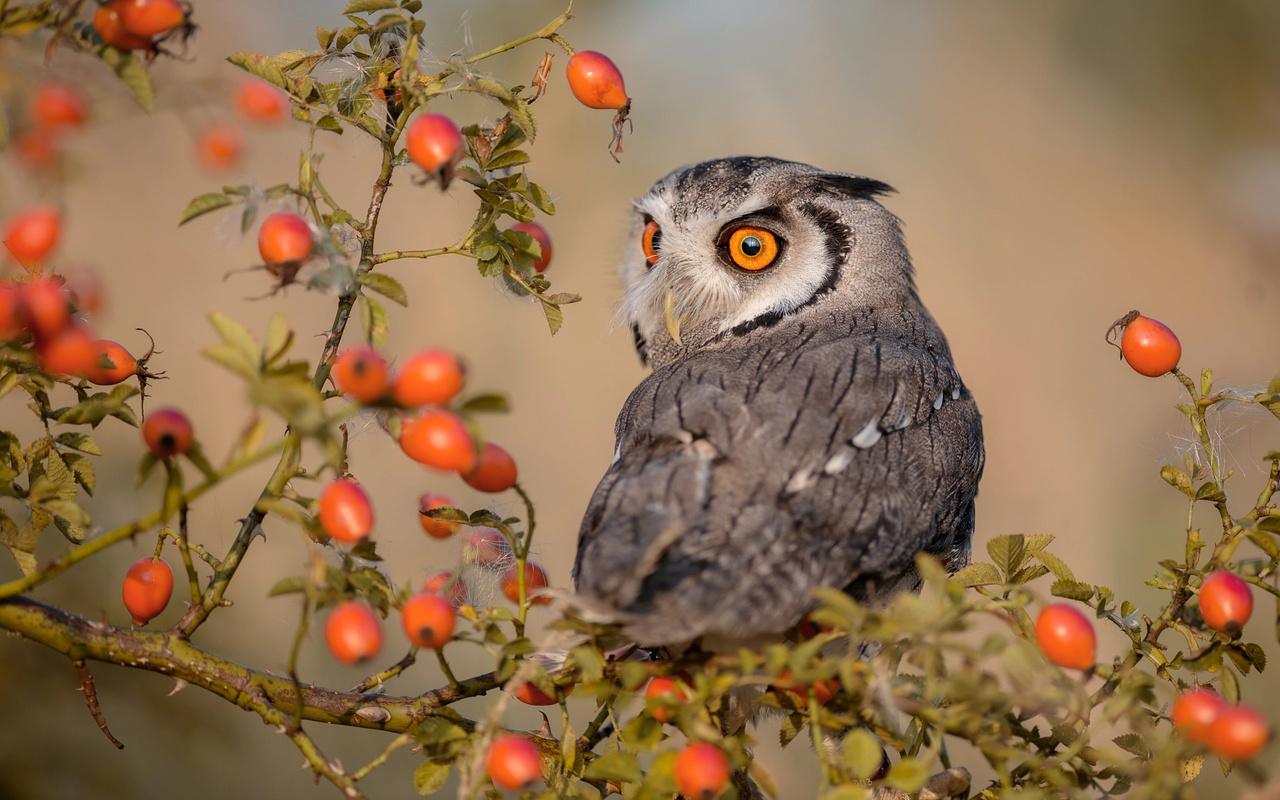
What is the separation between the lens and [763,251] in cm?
207

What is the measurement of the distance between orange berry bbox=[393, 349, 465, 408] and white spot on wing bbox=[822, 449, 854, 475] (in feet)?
2.40

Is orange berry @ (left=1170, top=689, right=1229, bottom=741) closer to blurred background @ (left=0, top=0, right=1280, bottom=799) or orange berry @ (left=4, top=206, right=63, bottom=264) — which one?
orange berry @ (left=4, top=206, right=63, bottom=264)

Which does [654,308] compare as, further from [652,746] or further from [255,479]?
[255,479]

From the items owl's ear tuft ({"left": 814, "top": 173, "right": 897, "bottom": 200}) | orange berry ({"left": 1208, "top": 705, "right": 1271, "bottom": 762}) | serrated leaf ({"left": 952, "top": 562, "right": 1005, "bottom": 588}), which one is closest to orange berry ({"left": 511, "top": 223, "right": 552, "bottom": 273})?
serrated leaf ({"left": 952, "top": 562, "right": 1005, "bottom": 588})

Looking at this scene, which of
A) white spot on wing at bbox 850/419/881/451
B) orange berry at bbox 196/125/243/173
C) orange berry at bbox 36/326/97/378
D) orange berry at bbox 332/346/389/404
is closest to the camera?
orange berry at bbox 332/346/389/404

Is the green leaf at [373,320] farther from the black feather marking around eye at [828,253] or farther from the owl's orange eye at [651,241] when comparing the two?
the owl's orange eye at [651,241]

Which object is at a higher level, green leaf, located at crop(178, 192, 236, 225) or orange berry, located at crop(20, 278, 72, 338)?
green leaf, located at crop(178, 192, 236, 225)

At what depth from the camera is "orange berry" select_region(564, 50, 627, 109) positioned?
1311 millimetres

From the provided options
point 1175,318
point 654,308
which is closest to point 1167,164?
point 1175,318

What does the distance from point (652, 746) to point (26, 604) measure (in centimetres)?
73

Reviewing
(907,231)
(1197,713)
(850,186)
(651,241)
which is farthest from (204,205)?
(907,231)

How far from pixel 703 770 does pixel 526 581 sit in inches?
19.0

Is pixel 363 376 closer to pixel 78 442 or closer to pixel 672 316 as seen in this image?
pixel 78 442

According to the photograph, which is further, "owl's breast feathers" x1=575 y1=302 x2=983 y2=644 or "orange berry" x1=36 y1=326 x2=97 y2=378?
"owl's breast feathers" x1=575 y1=302 x2=983 y2=644
